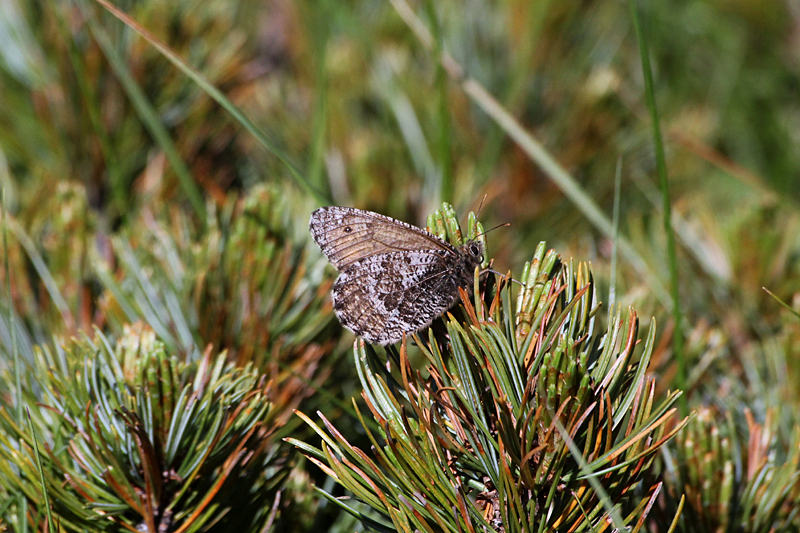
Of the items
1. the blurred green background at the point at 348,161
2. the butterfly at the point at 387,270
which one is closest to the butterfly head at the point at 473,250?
the butterfly at the point at 387,270

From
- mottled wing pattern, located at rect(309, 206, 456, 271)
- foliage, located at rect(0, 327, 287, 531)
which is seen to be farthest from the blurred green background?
foliage, located at rect(0, 327, 287, 531)

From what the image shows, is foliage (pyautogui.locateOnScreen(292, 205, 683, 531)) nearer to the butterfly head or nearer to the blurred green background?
the butterfly head

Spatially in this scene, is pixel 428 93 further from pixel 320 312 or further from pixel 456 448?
pixel 456 448

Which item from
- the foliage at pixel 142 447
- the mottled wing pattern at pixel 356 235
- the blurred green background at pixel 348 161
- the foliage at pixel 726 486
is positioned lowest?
the foliage at pixel 726 486

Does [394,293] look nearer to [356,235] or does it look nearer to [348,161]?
[356,235]

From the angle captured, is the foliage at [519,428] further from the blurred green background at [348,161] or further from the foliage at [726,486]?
the blurred green background at [348,161]

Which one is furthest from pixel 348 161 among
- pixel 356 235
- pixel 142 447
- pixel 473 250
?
pixel 142 447

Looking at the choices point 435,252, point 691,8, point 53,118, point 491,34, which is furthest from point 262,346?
point 691,8
